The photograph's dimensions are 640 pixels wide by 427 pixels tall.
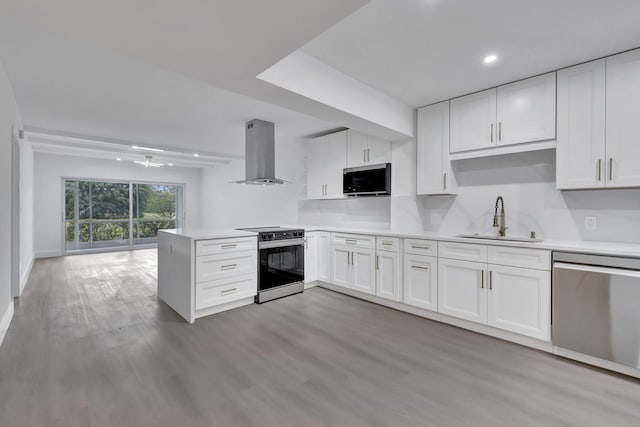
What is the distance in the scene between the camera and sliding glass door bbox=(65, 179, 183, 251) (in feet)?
23.9

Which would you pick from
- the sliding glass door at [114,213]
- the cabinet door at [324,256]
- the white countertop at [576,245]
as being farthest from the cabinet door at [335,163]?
the sliding glass door at [114,213]

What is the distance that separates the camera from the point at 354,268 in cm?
377

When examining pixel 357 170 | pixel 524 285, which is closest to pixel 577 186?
pixel 524 285

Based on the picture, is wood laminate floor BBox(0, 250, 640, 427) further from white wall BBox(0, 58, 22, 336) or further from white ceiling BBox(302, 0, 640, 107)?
white ceiling BBox(302, 0, 640, 107)

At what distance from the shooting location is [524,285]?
248 cm

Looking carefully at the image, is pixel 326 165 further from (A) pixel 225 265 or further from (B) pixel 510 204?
(B) pixel 510 204

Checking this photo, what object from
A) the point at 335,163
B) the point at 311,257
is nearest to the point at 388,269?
the point at 311,257

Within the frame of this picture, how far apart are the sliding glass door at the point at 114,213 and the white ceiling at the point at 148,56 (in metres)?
3.85

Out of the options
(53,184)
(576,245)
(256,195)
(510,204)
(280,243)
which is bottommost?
(280,243)

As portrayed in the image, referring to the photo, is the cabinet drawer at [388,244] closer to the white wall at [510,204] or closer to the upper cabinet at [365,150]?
the white wall at [510,204]

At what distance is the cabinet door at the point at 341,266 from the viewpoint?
3846 millimetres

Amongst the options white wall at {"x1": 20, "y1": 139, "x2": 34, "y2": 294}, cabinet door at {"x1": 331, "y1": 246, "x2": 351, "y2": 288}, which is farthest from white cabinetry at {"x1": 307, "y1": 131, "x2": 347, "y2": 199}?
white wall at {"x1": 20, "y1": 139, "x2": 34, "y2": 294}

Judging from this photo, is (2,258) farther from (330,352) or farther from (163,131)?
(330,352)

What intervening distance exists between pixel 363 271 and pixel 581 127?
8.21 feet
